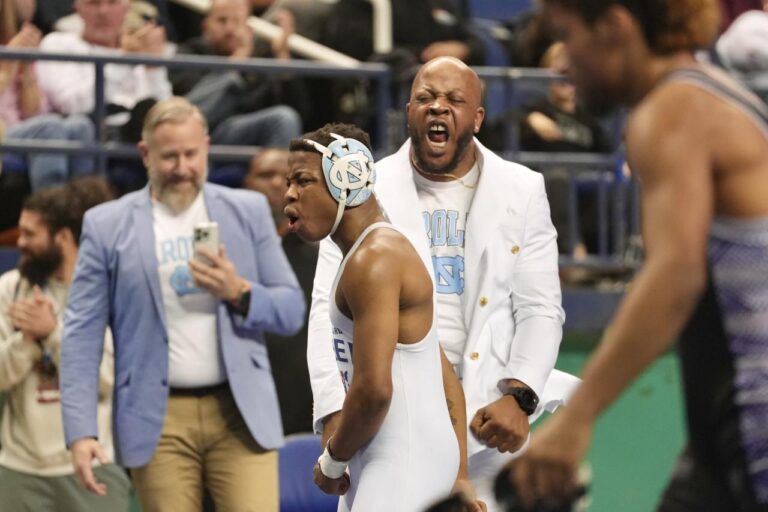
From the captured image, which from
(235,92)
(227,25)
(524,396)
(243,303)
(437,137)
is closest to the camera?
(524,396)

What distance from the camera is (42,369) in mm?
7277

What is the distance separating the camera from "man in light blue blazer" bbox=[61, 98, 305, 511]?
640 cm

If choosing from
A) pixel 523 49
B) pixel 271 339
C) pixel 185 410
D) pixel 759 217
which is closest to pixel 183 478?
pixel 185 410

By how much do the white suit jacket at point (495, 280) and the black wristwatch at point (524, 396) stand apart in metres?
0.03

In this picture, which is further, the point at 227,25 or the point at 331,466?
the point at 227,25

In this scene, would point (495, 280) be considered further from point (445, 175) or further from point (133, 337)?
point (133, 337)

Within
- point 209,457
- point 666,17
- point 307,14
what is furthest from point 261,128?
point 666,17

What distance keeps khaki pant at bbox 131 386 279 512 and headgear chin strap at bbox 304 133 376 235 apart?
2.11 meters

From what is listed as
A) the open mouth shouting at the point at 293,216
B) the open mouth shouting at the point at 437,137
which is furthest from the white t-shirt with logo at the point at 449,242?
the open mouth shouting at the point at 293,216

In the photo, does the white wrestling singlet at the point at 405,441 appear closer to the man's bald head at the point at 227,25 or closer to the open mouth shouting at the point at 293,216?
the open mouth shouting at the point at 293,216

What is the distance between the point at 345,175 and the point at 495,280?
97cm

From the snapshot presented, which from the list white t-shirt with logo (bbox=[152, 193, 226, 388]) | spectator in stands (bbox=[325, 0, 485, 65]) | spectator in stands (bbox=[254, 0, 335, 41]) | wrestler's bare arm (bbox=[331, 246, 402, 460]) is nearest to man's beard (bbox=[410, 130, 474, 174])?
wrestler's bare arm (bbox=[331, 246, 402, 460])

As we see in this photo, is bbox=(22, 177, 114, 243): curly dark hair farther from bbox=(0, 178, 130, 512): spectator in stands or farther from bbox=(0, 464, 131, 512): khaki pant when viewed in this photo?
bbox=(0, 464, 131, 512): khaki pant

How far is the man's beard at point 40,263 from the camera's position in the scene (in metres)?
7.36
